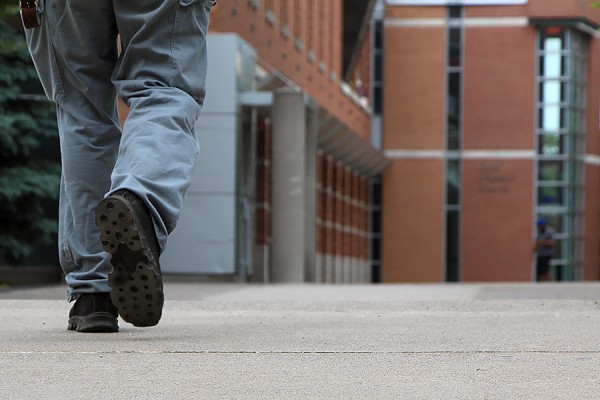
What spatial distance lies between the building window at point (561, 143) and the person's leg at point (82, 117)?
51.3 m

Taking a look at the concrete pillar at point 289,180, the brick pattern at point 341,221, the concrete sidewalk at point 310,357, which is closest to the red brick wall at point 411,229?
the brick pattern at point 341,221

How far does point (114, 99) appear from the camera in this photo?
5.34 m

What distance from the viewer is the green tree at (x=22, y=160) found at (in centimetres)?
1638

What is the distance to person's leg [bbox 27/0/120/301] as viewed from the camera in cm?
516

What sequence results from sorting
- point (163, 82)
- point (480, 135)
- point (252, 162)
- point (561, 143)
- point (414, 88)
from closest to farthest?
point (163, 82), point (252, 162), point (414, 88), point (561, 143), point (480, 135)

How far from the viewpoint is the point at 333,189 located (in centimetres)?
3984

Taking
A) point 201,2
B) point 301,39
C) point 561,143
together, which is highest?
point 301,39

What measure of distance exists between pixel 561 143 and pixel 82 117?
51.8m

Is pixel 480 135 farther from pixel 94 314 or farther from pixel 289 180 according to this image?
pixel 94 314

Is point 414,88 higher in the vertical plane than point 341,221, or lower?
higher

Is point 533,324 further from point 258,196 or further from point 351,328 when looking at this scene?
point 258,196

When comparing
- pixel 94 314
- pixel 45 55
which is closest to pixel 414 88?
pixel 45 55

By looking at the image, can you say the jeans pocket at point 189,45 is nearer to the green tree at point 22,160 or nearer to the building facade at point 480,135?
the green tree at point 22,160

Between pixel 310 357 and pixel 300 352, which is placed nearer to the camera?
pixel 310 357
